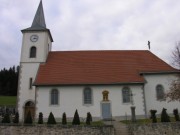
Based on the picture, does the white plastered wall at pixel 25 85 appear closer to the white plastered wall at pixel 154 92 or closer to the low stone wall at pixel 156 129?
the white plastered wall at pixel 154 92

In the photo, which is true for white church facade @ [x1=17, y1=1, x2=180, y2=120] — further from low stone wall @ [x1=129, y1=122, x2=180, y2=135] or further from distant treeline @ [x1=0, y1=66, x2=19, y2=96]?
distant treeline @ [x1=0, y1=66, x2=19, y2=96]

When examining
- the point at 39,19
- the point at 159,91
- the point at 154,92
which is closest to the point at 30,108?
the point at 39,19

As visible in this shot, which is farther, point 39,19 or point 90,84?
point 39,19

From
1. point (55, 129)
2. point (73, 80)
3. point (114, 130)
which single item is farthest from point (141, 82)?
point (55, 129)

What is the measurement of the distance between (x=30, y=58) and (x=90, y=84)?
358 inches

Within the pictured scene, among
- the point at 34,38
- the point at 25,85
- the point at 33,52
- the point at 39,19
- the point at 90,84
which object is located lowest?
the point at 90,84

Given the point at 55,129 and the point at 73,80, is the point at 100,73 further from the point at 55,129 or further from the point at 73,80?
the point at 55,129

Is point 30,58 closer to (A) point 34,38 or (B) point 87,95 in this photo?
(A) point 34,38

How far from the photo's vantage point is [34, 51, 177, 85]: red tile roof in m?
28.5

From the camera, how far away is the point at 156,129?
19.2 metres

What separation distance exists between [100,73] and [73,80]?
3.59 metres

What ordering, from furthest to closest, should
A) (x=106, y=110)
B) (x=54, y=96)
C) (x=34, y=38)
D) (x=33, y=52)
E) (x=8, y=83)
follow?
(x=8, y=83) → (x=34, y=38) → (x=33, y=52) → (x=54, y=96) → (x=106, y=110)

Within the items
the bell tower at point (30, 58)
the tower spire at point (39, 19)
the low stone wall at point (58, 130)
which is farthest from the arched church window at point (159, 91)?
the tower spire at point (39, 19)

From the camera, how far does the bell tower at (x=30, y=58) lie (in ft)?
95.9
